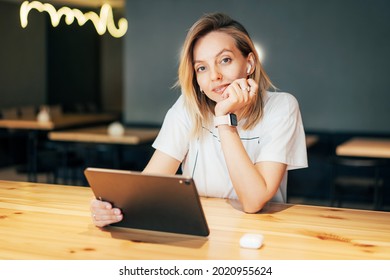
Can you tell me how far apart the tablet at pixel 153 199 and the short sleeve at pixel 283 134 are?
0.54m

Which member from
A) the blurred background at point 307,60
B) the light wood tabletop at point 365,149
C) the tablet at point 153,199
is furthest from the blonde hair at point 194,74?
the blurred background at point 307,60

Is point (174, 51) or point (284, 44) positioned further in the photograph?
point (174, 51)

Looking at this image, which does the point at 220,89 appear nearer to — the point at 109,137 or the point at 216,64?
the point at 216,64

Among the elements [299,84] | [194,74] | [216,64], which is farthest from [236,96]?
[299,84]

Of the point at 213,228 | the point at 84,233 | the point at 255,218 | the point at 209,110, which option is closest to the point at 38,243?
the point at 84,233

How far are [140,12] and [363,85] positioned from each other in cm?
288

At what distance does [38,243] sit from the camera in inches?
53.6

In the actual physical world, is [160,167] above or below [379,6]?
below

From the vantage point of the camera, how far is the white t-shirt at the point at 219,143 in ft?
6.31

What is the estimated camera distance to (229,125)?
5.90ft

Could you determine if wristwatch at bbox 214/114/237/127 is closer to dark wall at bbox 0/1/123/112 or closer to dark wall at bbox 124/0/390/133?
dark wall at bbox 124/0/390/133

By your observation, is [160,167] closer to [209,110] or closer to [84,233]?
[209,110]

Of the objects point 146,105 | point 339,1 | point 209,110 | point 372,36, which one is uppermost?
point 339,1
